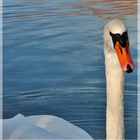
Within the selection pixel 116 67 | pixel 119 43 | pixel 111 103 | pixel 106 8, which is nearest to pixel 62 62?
pixel 111 103

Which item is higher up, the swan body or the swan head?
the swan head

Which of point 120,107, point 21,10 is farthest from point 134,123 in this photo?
point 21,10

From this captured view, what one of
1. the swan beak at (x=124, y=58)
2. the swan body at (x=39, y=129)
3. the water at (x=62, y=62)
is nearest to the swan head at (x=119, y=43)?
the swan beak at (x=124, y=58)

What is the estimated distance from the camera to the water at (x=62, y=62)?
17.4ft

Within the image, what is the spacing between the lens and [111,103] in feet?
12.2

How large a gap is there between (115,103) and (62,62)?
108 inches

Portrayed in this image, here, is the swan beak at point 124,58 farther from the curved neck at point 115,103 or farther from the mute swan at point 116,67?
the curved neck at point 115,103

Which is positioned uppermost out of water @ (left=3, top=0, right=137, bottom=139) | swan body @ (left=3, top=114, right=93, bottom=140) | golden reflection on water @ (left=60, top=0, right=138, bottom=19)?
golden reflection on water @ (left=60, top=0, right=138, bottom=19)

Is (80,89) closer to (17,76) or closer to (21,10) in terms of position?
A: (17,76)

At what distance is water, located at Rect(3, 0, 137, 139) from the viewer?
17.4ft

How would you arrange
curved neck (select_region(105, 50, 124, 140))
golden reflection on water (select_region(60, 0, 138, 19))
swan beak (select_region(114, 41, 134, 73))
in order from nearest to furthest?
swan beak (select_region(114, 41, 134, 73))
curved neck (select_region(105, 50, 124, 140))
golden reflection on water (select_region(60, 0, 138, 19))

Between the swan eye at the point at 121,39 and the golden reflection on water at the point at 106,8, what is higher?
the golden reflection on water at the point at 106,8

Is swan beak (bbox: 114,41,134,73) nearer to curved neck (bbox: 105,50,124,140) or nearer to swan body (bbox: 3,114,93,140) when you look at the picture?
curved neck (bbox: 105,50,124,140)

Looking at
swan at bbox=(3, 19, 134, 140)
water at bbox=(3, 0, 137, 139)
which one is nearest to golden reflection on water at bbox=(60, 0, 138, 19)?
water at bbox=(3, 0, 137, 139)
